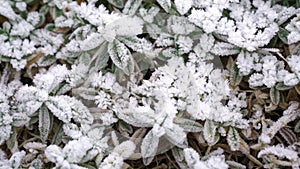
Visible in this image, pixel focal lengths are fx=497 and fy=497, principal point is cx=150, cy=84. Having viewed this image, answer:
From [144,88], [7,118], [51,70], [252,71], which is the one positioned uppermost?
[252,71]

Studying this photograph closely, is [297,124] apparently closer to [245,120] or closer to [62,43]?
[245,120]

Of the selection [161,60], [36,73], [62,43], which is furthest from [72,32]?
[161,60]

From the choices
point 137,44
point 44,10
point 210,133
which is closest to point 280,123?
point 210,133

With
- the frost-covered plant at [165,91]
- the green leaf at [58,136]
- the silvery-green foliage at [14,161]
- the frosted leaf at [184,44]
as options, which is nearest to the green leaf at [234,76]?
the frost-covered plant at [165,91]

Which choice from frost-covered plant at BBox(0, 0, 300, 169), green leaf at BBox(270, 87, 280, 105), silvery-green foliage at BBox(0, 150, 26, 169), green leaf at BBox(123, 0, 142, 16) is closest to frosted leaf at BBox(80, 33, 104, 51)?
frost-covered plant at BBox(0, 0, 300, 169)

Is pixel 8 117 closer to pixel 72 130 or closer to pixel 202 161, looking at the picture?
pixel 72 130

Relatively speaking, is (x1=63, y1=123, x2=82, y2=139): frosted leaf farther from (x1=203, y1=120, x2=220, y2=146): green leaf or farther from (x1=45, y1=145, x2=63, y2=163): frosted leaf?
(x1=203, y1=120, x2=220, y2=146): green leaf
